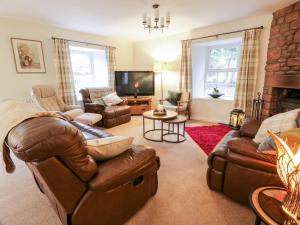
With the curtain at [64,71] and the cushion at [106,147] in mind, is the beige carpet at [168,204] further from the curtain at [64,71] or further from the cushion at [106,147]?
the curtain at [64,71]

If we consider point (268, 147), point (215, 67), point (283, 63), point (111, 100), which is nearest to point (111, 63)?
point (111, 100)

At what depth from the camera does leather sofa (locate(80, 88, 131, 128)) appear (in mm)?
3998

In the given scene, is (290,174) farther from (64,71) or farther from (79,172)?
(64,71)

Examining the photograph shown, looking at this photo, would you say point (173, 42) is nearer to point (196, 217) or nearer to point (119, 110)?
point (119, 110)

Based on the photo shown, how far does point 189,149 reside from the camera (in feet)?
9.38

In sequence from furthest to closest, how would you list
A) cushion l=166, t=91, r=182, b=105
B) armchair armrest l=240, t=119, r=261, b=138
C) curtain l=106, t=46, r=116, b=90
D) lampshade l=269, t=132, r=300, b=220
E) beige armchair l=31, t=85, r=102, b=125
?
curtain l=106, t=46, r=116, b=90 < cushion l=166, t=91, r=182, b=105 < beige armchair l=31, t=85, r=102, b=125 < armchair armrest l=240, t=119, r=261, b=138 < lampshade l=269, t=132, r=300, b=220

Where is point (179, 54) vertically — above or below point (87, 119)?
above

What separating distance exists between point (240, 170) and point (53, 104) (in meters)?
3.77

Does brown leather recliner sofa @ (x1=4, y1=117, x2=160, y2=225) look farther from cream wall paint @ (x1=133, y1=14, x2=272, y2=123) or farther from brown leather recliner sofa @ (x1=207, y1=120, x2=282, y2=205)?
cream wall paint @ (x1=133, y1=14, x2=272, y2=123)

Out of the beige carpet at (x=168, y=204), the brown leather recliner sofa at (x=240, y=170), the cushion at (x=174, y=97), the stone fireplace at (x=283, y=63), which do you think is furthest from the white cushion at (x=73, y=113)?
the stone fireplace at (x=283, y=63)

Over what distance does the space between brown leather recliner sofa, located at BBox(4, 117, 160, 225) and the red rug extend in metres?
1.69

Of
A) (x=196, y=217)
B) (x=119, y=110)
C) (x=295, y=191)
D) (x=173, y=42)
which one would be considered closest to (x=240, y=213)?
(x=196, y=217)

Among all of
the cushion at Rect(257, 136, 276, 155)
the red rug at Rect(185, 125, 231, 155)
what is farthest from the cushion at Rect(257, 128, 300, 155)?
the red rug at Rect(185, 125, 231, 155)

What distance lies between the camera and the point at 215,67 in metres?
4.71
